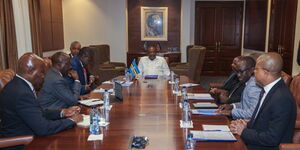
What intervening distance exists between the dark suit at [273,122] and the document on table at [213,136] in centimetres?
17

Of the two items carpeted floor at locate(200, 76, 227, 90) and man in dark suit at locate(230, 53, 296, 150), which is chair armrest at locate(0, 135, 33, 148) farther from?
carpeted floor at locate(200, 76, 227, 90)

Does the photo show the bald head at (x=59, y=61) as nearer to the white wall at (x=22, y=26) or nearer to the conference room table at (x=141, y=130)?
the conference room table at (x=141, y=130)

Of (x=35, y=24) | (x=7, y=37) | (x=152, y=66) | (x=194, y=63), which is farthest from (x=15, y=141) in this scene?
(x=194, y=63)

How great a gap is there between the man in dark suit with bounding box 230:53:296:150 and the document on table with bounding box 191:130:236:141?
137 millimetres

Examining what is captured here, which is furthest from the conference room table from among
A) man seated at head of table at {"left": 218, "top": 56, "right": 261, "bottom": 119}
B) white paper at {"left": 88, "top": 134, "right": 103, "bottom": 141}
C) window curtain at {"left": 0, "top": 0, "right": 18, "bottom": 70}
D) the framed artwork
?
the framed artwork

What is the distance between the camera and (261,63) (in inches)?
80.0

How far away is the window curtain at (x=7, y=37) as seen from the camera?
4.50m

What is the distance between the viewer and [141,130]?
6.71 ft

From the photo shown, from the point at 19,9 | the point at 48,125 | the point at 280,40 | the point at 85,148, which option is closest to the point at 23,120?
the point at 48,125

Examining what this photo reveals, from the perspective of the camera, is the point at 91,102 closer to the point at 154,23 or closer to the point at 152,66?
the point at 152,66

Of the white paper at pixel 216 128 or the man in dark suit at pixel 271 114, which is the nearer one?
the man in dark suit at pixel 271 114

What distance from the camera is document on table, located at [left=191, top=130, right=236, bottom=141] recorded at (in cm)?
184

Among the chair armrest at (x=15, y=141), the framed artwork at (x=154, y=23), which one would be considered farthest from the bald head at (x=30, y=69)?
the framed artwork at (x=154, y=23)

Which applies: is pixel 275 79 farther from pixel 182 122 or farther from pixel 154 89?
pixel 154 89
